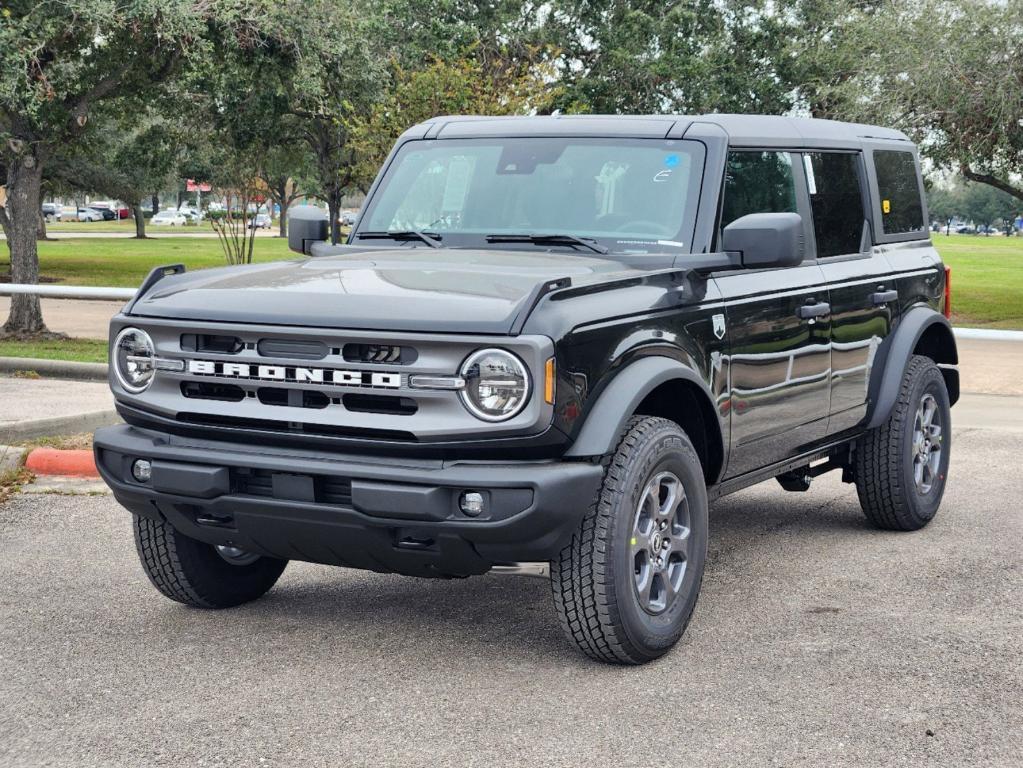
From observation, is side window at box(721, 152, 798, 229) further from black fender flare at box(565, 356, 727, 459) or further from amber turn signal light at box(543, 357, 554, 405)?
amber turn signal light at box(543, 357, 554, 405)

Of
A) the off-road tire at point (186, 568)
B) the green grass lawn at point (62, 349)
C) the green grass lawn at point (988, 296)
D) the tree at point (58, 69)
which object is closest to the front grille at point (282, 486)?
the off-road tire at point (186, 568)

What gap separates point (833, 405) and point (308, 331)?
2793 mm

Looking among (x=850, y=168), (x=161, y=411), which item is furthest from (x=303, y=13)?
(x=161, y=411)

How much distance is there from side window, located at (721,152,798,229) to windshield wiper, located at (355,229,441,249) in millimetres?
1201

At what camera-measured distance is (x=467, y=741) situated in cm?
419

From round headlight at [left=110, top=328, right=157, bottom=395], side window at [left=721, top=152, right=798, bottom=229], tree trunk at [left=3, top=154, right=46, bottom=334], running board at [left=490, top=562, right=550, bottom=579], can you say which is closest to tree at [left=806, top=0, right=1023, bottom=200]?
tree trunk at [left=3, top=154, right=46, bottom=334]

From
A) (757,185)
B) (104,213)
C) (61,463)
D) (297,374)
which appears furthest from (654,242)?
(104,213)

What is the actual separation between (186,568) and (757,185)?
2871 mm

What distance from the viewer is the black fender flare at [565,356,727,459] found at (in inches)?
179

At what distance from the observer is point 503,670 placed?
492 centimetres

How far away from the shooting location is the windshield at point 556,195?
575cm

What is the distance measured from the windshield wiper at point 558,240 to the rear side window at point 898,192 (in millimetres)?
2124

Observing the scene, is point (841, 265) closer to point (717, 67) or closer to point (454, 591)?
point (454, 591)

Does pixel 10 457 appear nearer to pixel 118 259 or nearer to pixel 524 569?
pixel 524 569
